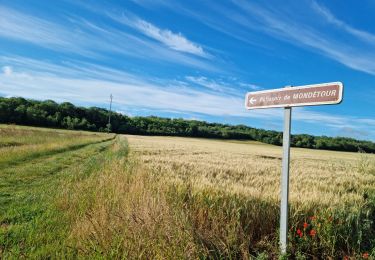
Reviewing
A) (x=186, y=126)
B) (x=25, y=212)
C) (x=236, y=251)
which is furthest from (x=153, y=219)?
(x=186, y=126)

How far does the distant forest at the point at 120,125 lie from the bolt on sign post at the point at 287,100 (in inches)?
3432

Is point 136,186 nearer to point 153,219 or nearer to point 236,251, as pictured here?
point 153,219

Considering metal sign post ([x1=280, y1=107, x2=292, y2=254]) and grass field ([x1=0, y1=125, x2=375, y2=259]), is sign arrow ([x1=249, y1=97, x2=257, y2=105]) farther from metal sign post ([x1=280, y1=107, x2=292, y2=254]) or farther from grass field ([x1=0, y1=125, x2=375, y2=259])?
grass field ([x1=0, y1=125, x2=375, y2=259])

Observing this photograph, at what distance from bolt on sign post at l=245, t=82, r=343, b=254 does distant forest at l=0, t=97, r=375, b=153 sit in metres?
87.2

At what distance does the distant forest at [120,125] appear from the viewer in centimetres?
9588

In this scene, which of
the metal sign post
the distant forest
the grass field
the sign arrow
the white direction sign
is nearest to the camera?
the white direction sign

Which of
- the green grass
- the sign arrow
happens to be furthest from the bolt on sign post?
the green grass

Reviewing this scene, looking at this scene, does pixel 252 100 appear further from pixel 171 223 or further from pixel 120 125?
pixel 120 125

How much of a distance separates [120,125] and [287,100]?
365ft

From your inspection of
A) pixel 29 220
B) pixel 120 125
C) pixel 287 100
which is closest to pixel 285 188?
pixel 287 100

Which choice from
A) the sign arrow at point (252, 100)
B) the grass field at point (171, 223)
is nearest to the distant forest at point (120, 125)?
the grass field at point (171, 223)

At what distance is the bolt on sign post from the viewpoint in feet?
15.9

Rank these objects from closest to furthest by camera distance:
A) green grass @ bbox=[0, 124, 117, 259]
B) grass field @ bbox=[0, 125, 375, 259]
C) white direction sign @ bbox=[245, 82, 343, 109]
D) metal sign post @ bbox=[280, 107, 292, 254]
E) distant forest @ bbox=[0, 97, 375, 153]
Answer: white direction sign @ bbox=[245, 82, 343, 109] < grass field @ bbox=[0, 125, 375, 259] < green grass @ bbox=[0, 124, 117, 259] < metal sign post @ bbox=[280, 107, 292, 254] < distant forest @ bbox=[0, 97, 375, 153]

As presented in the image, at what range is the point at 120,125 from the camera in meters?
114
